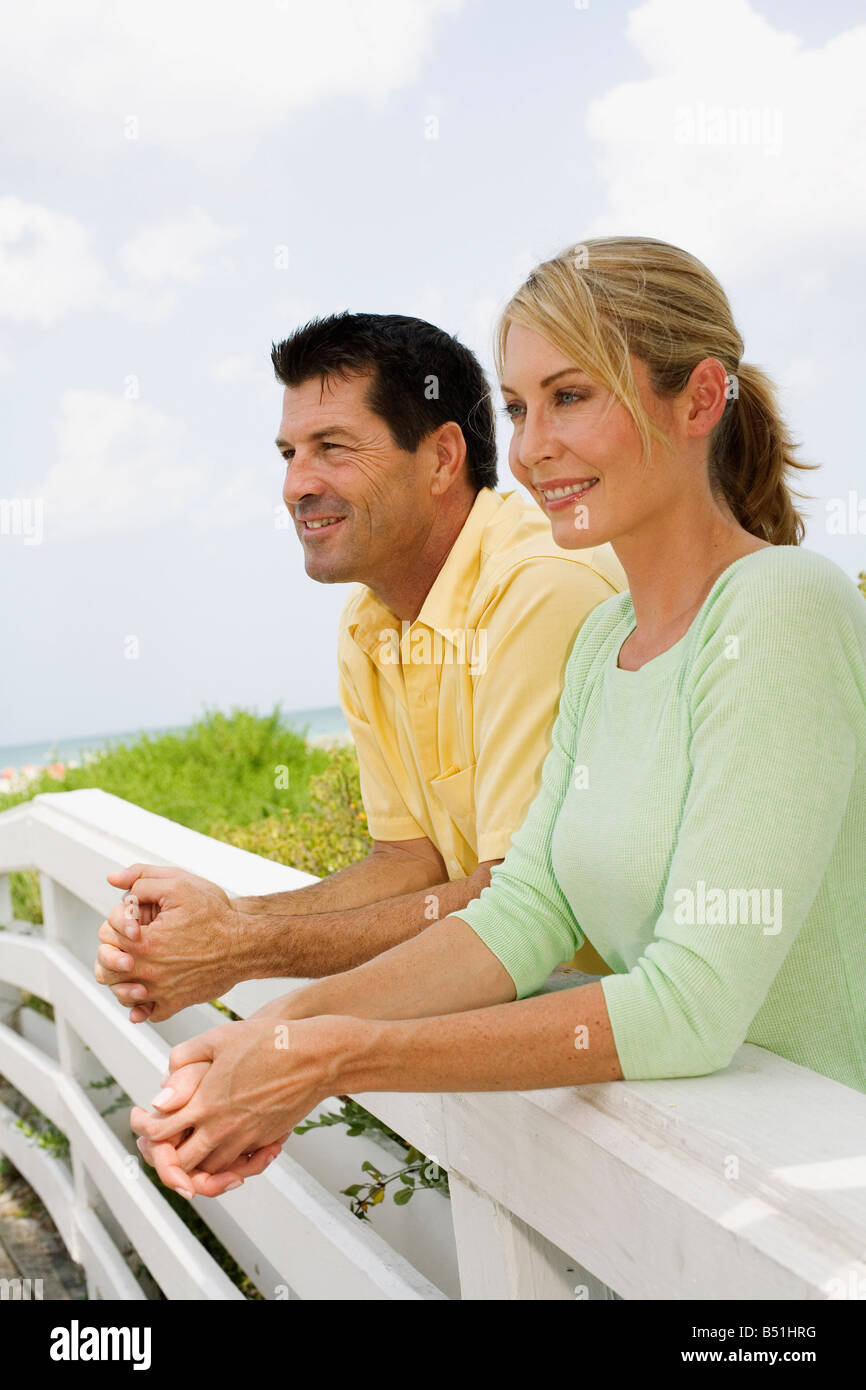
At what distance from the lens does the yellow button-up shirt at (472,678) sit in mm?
2066

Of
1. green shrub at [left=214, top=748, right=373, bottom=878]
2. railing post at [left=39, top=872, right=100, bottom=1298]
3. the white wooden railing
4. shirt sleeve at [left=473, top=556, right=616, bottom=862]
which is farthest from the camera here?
green shrub at [left=214, top=748, right=373, bottom=878]

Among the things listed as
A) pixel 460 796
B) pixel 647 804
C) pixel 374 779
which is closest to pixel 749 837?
pixel 647 804

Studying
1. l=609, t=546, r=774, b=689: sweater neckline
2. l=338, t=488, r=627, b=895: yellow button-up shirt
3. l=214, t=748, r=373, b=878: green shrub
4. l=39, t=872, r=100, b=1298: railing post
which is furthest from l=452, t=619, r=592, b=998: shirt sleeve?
l=39, t=872, r=100, b=1298: railing post

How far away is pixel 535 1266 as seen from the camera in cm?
128

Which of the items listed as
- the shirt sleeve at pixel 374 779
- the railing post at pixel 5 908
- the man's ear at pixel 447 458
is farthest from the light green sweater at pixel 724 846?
the railing post at pixel 5 908

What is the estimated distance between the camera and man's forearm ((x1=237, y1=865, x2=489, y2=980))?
2062 millimetres

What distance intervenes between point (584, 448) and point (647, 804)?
502 mm

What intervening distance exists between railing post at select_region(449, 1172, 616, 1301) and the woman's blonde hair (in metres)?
0.99

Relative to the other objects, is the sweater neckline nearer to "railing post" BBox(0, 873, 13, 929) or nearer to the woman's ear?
the woman's ear

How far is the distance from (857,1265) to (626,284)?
1.24 meters

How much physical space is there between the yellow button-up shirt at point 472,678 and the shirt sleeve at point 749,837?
2.31 ft

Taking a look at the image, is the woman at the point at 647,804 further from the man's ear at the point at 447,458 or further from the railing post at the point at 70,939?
the railing post at the point at 70,939

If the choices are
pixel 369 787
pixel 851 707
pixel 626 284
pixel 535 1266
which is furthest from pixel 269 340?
pixel 535 1266

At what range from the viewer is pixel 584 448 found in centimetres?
164
